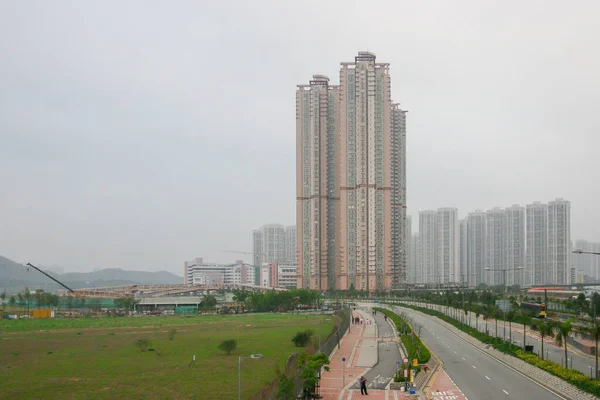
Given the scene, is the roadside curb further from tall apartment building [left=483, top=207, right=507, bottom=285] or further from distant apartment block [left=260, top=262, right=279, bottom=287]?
distant apartment block [left=260, top=262, right=279, bottom=287]

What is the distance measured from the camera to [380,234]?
87.5 m

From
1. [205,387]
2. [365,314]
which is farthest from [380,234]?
[205,387]

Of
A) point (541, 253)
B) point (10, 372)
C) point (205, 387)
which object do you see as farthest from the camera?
point (541, 253)

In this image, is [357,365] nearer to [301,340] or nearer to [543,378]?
[301,340]

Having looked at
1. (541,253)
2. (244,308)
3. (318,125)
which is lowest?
(244,308)

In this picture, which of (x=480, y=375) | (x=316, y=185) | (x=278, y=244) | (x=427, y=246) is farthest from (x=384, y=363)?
(x=278, y=244)

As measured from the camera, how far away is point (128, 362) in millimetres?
31656

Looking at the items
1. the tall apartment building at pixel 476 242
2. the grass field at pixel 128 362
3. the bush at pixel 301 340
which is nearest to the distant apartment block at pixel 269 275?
the tall apartment building at pixel 476 242

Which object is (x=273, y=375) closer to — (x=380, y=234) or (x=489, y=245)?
(x=380, y=234)

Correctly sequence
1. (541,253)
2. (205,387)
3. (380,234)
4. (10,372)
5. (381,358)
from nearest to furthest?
(205,387) → (10,372) → (381,358) → (380,234) → (541,253)

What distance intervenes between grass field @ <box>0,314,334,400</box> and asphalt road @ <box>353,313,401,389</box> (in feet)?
15.2

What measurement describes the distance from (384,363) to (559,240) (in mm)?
78849

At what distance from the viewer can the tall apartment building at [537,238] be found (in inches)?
4070

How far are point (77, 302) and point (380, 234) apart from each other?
143 ft
